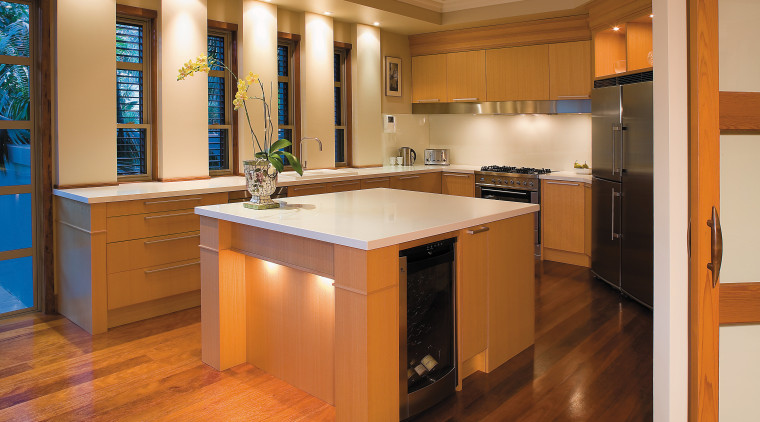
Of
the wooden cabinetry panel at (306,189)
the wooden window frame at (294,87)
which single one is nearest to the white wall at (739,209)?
the wooden cabinetry panel at (306,189)

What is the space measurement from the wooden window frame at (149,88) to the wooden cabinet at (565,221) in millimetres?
3728

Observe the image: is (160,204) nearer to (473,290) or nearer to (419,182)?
(473,290)

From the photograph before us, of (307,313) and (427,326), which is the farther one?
(307,313)

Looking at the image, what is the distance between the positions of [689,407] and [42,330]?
3839mm

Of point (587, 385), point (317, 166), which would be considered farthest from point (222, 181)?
point (587, 385)

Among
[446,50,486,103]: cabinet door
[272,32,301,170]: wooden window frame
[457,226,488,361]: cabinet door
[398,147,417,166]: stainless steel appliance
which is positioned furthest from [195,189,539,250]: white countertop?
[398,147,417,166]: stainless steel appliance

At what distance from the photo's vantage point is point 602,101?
15.6 ft

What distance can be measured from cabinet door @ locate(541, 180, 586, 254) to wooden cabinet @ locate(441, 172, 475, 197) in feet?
2.90

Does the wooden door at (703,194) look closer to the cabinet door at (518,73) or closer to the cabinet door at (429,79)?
the cabinet door at (518,73)

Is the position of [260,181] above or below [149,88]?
below

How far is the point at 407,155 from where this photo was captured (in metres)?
6.99

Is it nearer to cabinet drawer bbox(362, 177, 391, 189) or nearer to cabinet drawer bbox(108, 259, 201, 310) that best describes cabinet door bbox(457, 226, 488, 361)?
cabinet drawer bbox(108, 259, 201, 310)

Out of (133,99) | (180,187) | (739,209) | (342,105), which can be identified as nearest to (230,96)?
(133,99)

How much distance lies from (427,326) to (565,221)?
3394mm
